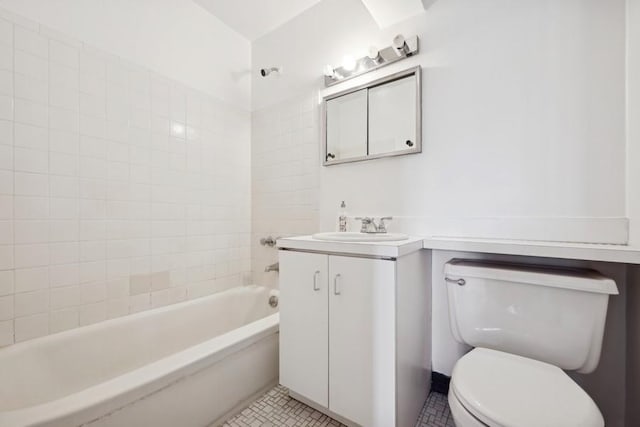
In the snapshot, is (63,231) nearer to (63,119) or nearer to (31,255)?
(31,255)

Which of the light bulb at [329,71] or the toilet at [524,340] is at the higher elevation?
the light bulb at [329,71]

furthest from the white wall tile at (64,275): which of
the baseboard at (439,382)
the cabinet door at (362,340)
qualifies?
the baseboard at (439,382)

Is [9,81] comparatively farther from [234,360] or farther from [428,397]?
[428,397]

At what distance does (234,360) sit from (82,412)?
580 millimetres

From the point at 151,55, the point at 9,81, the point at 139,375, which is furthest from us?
the point at 151,55

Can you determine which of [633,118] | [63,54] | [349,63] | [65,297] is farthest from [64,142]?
[633,118]

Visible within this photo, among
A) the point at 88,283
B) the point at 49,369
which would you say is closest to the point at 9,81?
the point at 88,283

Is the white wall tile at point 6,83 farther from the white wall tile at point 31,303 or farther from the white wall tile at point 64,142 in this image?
the white wall tile at point 31,303

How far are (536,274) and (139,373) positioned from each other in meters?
1.58

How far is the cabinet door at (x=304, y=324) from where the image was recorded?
4.00 ft


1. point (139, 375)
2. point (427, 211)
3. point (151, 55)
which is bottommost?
point (139, 375)

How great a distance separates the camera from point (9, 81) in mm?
1216

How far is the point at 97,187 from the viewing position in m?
1.48

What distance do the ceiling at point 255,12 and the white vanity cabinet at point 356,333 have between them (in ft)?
5.92
